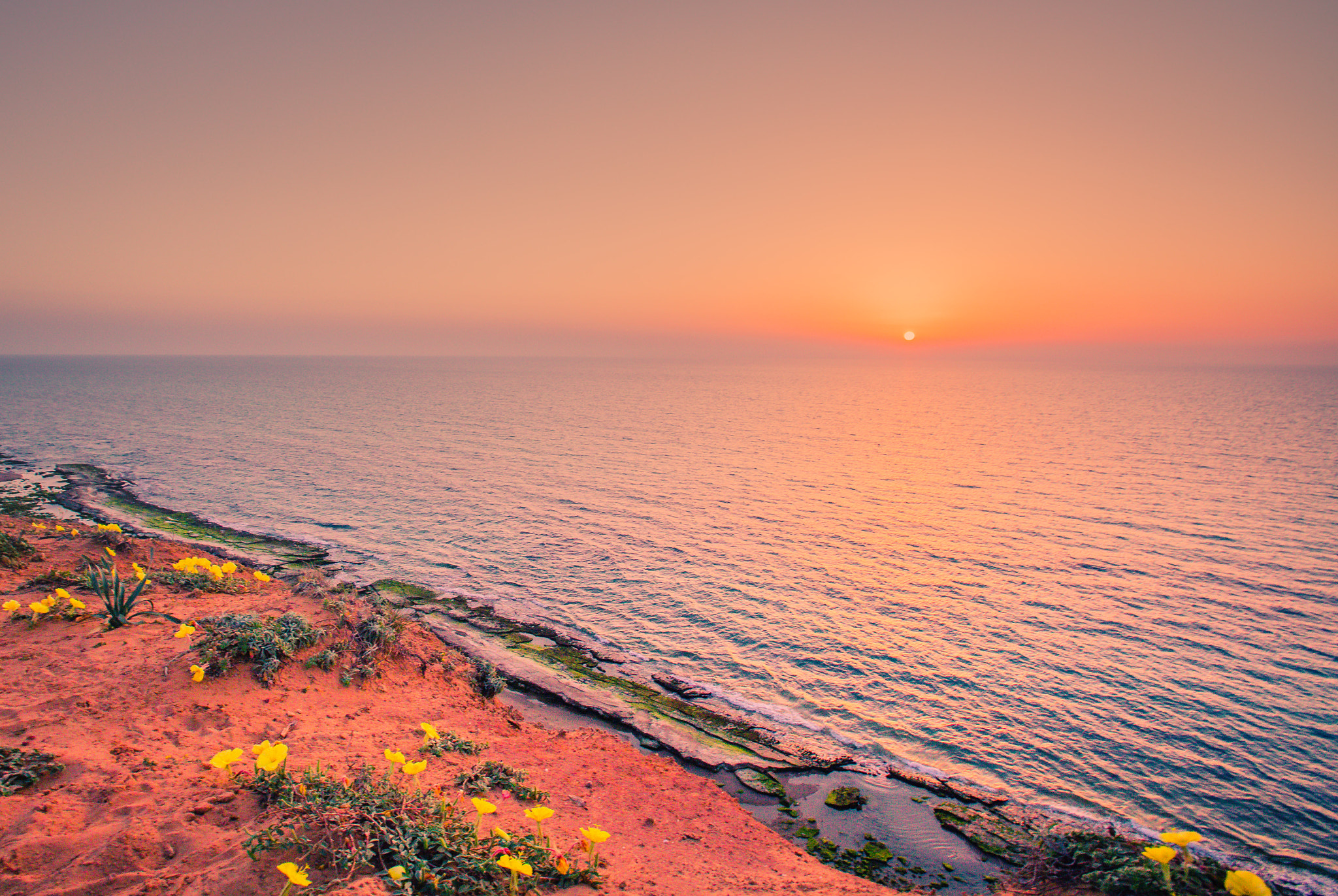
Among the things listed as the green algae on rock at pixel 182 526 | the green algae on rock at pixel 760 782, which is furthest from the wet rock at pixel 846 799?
the green algae on rock at pixel 182 526

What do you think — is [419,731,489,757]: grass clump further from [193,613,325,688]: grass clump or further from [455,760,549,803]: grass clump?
[193,613,325,688]: grass clump

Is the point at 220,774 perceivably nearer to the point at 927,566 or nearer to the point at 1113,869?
the point at 1113,869

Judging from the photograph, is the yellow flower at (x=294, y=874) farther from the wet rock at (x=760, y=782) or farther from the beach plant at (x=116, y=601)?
the beach plant at (x=116, y=601)

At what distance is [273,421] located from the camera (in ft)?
204

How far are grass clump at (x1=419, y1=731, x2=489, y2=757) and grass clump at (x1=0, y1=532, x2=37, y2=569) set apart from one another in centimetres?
1381

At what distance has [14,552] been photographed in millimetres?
14891

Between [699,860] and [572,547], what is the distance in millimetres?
17392

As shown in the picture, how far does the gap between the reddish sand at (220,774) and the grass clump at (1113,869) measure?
9.82 ft

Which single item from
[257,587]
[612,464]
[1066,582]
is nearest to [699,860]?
[257,587]

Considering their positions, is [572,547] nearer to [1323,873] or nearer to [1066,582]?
[1066,582]

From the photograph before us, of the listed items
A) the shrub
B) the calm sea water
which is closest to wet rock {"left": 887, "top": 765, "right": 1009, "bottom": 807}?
the calm sea water

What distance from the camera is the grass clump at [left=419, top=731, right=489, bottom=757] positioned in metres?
9.36

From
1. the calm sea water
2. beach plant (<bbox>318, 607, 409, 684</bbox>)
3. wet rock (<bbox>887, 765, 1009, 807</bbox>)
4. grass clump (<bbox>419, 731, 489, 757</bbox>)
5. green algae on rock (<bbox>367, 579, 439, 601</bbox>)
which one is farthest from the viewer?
green algae on rock (<bbox>367, 579, 439, 601</bbox>)

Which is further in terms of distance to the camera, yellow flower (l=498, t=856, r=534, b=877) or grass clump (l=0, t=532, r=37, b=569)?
grass clump (l=0, t=532, r=37, b=569)
